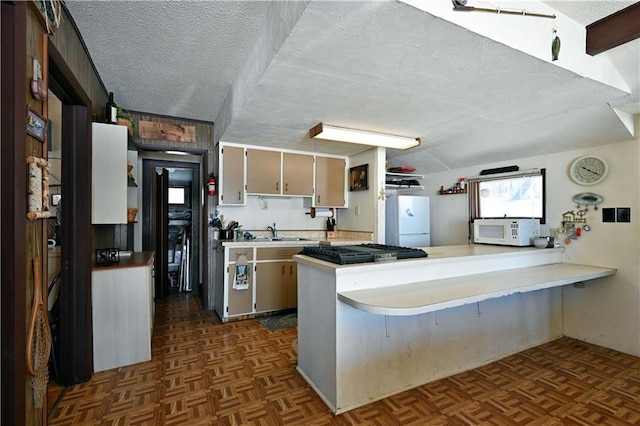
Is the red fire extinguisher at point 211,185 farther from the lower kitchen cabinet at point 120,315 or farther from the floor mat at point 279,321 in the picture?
the floor mat at point 279,321

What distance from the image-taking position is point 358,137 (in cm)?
315

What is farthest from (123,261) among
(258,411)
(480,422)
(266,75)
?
(480,422)

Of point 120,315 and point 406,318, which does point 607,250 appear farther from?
point 120,315

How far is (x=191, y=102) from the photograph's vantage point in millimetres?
3195

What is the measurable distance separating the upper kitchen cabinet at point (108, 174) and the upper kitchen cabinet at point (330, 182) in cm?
237

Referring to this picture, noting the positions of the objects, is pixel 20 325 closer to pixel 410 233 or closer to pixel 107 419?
pixel 107 419

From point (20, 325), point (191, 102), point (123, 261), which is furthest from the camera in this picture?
point (191, 102)

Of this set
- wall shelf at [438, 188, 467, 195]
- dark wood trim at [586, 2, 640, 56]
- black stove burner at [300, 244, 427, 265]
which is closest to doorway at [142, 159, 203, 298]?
black stove burner at [300, 244, 427, 265]

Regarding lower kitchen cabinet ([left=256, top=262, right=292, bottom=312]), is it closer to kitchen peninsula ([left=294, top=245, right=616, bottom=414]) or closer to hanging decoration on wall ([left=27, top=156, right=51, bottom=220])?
kitchen peninsula ([left=294, top=245, right=616, bottom=414])

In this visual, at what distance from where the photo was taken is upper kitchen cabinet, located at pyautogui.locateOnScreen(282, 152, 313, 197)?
4036mm

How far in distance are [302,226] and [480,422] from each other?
3136 millimetres

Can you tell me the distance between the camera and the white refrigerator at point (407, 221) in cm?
420

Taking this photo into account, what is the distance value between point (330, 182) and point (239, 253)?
1.65 meters

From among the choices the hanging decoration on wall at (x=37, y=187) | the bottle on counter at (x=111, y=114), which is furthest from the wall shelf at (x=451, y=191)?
the hanging decoration on wall at (x=37, y=187)
